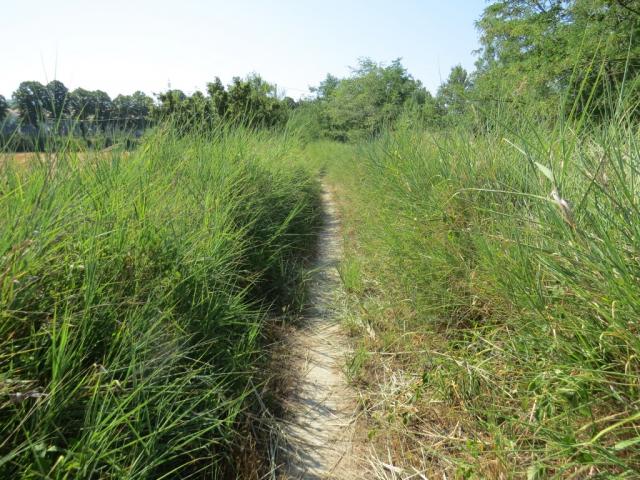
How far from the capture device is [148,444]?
1.21m

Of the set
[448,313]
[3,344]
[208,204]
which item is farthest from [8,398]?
[448,313]

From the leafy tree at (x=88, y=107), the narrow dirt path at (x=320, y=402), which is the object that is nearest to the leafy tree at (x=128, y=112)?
the leafy tree at (x=88, y=107)

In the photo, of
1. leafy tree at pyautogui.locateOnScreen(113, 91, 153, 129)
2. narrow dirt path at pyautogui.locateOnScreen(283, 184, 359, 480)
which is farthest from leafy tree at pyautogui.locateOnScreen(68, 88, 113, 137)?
narrow dirt path at pyautogui.locateOnScreen(283, 184, 359, 480)

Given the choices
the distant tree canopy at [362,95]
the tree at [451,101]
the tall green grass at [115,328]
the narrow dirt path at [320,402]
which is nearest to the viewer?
the tall green grass at [115,328]

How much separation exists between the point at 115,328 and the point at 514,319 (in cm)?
171

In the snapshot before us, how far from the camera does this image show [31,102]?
2.25 metres

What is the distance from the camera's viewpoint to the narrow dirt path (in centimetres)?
176

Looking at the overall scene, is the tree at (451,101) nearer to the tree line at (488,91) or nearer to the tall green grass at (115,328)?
the tree line at (488,91)

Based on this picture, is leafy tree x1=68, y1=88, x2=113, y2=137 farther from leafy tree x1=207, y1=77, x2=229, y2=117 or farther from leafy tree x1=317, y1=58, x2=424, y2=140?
leafy tree x1=317, y1=58, x2=424, y2=140

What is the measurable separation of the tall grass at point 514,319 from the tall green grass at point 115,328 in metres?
0.85

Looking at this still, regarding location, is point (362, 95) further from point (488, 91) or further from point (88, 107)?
point (88, 107)

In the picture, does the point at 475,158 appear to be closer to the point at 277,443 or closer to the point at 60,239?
the point at 277,443

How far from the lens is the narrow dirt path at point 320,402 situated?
1758mm

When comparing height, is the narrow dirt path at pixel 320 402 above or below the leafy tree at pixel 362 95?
below
